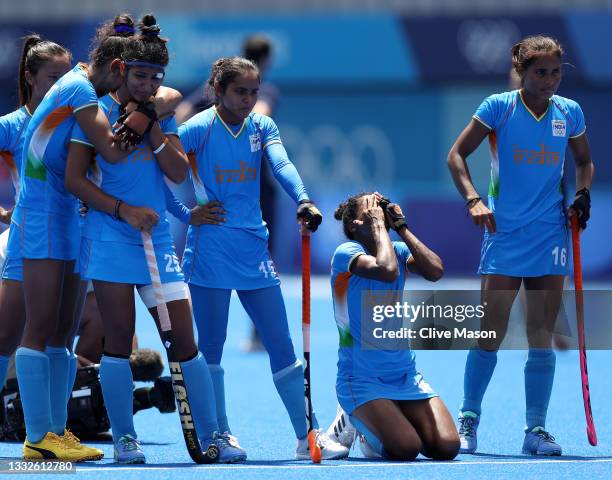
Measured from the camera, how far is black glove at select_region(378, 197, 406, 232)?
6.49 m

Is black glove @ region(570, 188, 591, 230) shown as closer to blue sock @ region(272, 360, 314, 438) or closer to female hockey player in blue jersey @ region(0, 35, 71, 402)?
blue sock @ region(272, 360, 314, 438)

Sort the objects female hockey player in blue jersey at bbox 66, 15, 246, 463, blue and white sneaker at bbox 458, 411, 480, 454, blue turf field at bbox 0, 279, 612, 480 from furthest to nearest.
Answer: blue and white sneaker at bbox 458, 411, 480, 454, female hockey player in blue jersey at bbox 66, 15, 246, 463, blue turf field at bbox 0, 279, 612, 480

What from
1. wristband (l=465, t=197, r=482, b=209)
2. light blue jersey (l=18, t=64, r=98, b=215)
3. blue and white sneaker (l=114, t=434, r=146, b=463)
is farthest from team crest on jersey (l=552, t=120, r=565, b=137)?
blue and white sneaker (l=114, t=434, r=146, b=463)

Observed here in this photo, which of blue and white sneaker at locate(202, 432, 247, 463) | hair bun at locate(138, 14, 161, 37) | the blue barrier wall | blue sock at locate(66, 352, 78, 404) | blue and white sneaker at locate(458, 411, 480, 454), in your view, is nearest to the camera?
hair bun at locate(138, 14, 161, 37)

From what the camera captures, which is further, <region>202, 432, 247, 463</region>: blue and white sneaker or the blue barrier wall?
the blue barrier wall

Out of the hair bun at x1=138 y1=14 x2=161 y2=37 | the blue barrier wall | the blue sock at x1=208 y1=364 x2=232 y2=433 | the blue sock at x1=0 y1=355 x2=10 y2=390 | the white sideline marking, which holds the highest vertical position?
the blue barrier wall

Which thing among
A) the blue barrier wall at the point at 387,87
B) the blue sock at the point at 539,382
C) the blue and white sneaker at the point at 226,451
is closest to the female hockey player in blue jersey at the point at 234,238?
the blue and white sneaker at the point at 226,451

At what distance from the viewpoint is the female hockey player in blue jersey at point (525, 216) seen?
21.9ft

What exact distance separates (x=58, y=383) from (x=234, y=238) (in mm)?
1043

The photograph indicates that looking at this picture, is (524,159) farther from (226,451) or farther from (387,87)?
(387,87)

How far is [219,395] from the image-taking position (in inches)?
254

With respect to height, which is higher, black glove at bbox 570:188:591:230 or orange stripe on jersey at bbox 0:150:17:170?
orange stripe on jersey at bbox 0:150:17:170

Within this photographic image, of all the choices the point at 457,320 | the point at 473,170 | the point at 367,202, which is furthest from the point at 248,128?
the point at 473,170

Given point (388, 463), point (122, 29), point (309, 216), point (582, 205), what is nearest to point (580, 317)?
point (582, 205)
